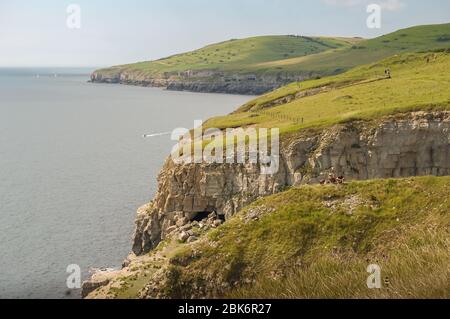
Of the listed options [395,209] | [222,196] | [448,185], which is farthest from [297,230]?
[222,196]

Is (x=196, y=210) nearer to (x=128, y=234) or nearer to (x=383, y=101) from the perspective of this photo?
(x=128, y=234)

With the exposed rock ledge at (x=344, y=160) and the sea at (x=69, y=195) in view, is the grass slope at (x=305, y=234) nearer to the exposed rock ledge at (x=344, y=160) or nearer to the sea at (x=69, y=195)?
the exposed rock ledge at (x=344, y=160)

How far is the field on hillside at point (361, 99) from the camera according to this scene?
56062mm

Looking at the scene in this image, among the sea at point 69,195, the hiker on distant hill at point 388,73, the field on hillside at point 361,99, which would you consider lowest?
the sea at point 69,195

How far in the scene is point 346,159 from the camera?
5331 centimetres

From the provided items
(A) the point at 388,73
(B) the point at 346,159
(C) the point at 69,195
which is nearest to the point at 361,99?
(B) the point at 346,159

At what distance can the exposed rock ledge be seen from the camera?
5225 cm

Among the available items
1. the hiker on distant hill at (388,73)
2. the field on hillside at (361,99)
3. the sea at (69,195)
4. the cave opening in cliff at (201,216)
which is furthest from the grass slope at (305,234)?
the hiker on distant hill at (388,73)

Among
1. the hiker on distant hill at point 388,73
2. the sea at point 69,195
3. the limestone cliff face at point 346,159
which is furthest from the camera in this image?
the hiker on distant hill at point 388,73

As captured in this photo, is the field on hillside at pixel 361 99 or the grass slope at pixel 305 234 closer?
the grass slope at pixel 305 234

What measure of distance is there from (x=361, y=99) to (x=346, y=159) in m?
16.9

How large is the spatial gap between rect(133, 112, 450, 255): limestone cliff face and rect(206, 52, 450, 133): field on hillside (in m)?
1.87

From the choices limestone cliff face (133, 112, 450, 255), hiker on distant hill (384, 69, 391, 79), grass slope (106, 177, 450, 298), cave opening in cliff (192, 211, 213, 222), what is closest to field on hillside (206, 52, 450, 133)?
hiker on distant hill (384, 69, 391, 79)

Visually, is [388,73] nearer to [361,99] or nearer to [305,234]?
[361,99]
